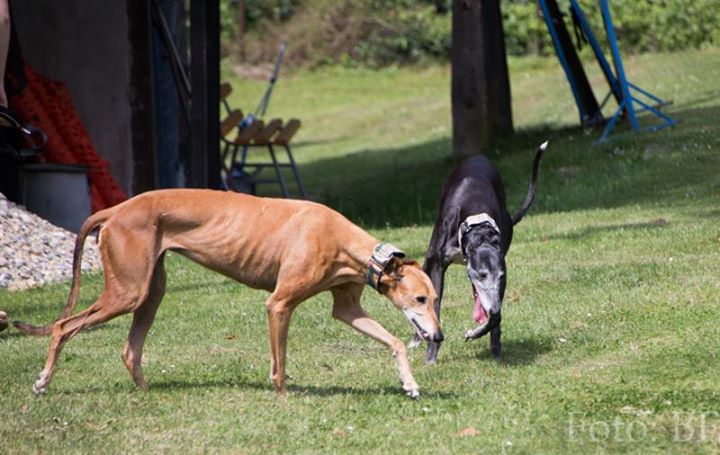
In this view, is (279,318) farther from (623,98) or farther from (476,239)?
(623,98)

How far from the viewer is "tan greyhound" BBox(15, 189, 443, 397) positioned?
7.18 metres

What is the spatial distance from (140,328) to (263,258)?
0.89 metres

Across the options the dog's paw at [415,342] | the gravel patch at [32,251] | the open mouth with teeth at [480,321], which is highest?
the open mouth with teeth at [480,321]

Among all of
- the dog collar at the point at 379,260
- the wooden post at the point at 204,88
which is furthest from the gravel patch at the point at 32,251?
the dog collar at the point at 379,260

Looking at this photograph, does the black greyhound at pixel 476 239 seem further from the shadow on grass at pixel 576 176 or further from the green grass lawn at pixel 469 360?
the shadow on grass at pixel 576 176

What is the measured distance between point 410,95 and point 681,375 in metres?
26.4

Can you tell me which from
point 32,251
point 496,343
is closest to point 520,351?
point 496,343

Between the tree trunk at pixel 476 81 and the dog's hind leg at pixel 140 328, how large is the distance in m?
11.4

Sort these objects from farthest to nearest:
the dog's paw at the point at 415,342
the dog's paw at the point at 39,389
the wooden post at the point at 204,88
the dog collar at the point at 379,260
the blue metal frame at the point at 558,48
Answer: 1. the blue metal frame at the point at 558,48
2. the wooden post at the point at 204,88
3. the dog's paw at the point at 415,342
4. the dog's paw at the point at 39,389
5. the dog collar at the point at 379,260

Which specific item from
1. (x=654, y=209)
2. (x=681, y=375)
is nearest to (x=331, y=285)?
(x=681, y=375)

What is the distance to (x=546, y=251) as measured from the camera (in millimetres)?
12195

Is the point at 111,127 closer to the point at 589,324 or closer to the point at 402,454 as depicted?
the point at 589,324

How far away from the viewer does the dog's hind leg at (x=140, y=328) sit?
761 cm

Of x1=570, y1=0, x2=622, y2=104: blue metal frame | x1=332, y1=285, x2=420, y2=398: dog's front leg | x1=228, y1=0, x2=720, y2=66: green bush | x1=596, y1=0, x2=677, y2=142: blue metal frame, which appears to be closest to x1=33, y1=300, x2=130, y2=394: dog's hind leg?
x1=332, y1=285, x2=420, y2=398: dog's front leg
